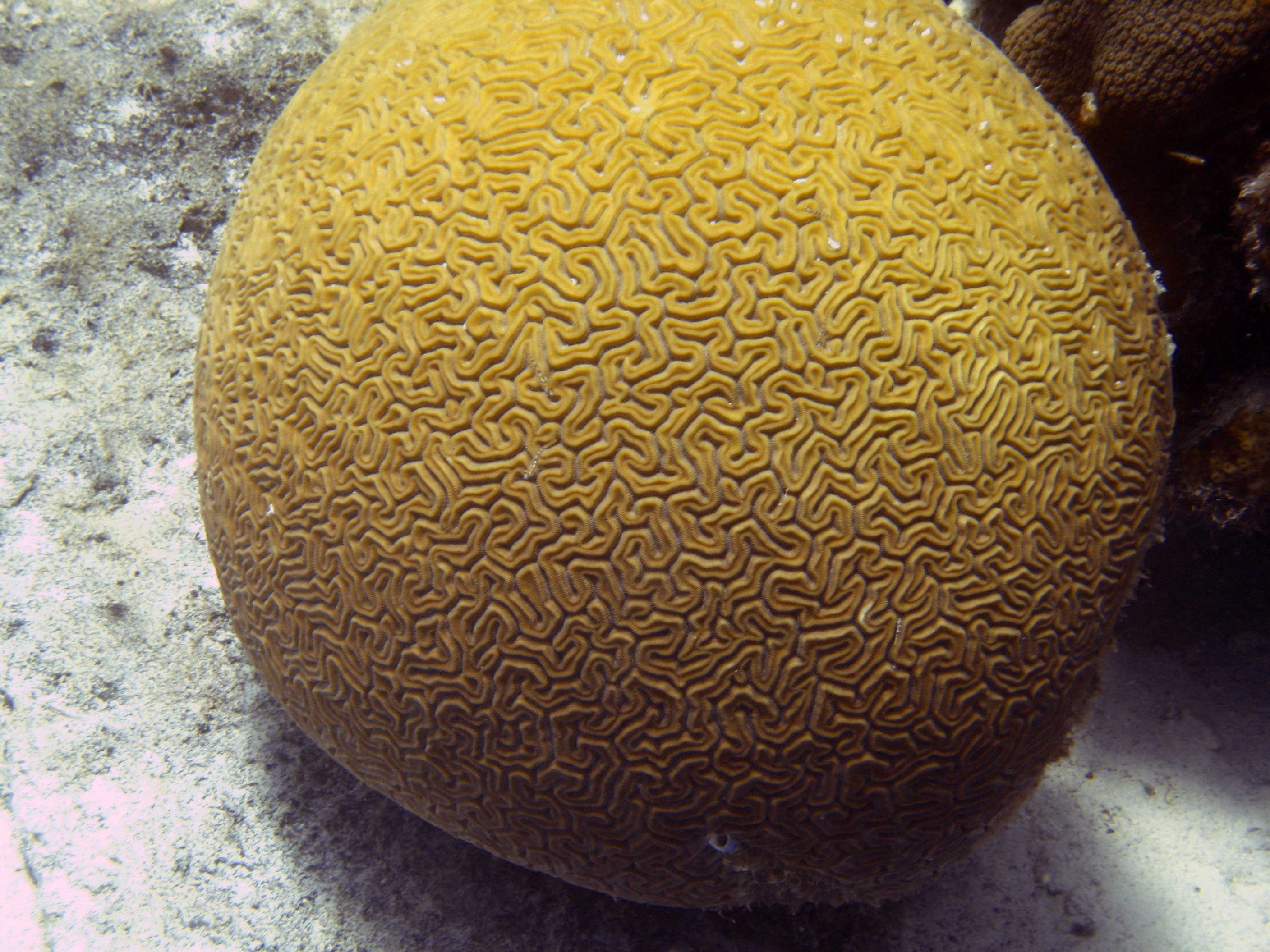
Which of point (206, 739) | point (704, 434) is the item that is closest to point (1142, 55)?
point (704, 434)

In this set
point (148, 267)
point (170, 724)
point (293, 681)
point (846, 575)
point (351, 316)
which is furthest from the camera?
point (148, 267)

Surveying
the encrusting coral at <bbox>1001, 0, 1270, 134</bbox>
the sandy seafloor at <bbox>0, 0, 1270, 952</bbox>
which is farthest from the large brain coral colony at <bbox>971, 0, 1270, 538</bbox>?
the sandy seafloor at <bbox>0, 0, 1270, 952</bbox>

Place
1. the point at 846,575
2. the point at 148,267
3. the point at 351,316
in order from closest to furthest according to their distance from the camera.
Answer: the point at 846,575 < the point at 351,316 < the point at 148,267

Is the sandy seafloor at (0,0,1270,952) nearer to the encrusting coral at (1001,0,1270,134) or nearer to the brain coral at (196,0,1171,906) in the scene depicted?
the brain coral at (196,0,1171,906)

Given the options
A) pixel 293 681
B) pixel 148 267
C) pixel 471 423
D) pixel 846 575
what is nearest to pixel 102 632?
pixel 293 681

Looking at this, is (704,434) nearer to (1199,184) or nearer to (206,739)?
(1199,184)

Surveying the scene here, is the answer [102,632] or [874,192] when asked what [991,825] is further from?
[102,632]

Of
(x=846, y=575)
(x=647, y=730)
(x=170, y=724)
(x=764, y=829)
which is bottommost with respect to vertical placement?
(x=170, y=724)
